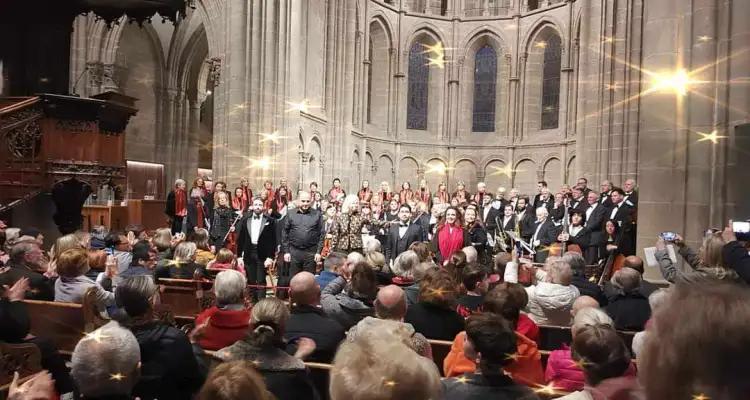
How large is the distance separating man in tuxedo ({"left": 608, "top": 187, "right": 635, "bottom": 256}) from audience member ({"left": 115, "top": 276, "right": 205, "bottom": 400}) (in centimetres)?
903

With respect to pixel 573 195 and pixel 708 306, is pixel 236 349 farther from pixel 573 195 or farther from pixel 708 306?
pixel 573 195

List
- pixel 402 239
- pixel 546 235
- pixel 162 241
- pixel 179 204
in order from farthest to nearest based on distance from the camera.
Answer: pixel 179 204 → pixel 546 235 → pixel 402 239 → pixel 162 241

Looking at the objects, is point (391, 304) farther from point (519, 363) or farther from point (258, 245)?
point (258, 245)

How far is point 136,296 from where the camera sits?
12.0ft

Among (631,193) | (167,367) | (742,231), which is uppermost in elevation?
(631,193)

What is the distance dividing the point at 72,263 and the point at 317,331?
2415mm

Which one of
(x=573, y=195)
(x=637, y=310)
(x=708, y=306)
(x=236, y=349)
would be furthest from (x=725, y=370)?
(x=573, y=195)

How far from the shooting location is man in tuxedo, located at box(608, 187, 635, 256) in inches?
436

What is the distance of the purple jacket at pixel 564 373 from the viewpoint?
3.48m

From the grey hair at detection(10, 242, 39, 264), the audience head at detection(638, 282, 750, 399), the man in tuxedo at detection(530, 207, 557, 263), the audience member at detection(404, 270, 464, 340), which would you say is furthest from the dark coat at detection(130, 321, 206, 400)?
the man in tuxedo at detection(530, 207, 557, 263)

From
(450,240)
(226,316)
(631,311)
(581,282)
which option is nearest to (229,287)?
(226,316)

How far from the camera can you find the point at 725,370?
3.92ft

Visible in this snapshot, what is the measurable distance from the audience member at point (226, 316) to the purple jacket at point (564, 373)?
190cm

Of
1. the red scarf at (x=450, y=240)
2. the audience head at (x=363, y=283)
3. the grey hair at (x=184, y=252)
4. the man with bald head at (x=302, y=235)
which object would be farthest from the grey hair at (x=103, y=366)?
the red scarf at (x=450, y=240)
